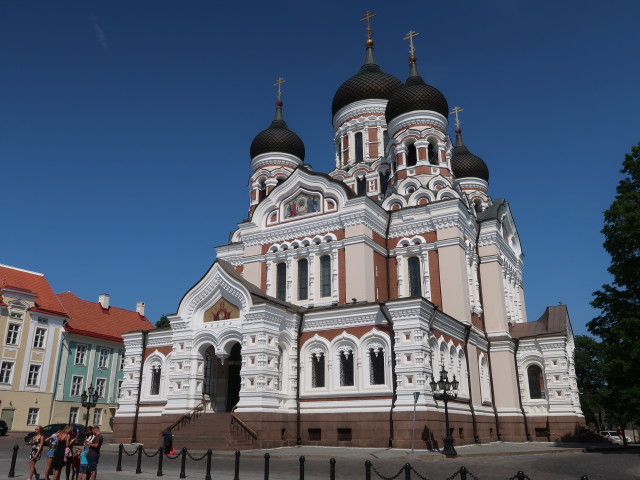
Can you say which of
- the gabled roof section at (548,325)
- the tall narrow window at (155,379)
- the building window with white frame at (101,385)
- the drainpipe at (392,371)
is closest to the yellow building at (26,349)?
the building window with white frame at (101,385)

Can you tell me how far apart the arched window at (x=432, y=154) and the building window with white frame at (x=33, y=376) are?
27.7 m

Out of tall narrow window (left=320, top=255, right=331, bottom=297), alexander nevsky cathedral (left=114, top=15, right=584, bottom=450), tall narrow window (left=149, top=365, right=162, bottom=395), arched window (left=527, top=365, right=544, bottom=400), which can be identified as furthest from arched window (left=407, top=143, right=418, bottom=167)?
tall narrow window (left=149, top=365, right=162, bottom=395)

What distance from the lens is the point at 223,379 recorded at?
2503 centimetres

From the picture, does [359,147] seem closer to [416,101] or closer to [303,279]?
[416,101]

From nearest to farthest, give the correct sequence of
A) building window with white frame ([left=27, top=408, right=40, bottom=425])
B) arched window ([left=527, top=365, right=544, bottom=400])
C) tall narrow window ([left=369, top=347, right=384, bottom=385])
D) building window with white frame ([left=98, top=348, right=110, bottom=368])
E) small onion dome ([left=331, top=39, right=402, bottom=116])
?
tall narrow window ([left=369, top=347, right=384, bottom=385]) < arched window ([left=527, top=365, right=544, bottom=400]) < building window with white frame ([left=27, top=408, right=40, bottom=425]) < small onion dome ([left=331, top=39, right=402, bottom=116]) < building window with white frame ([left=98, top=348, right=110, bottom=368])

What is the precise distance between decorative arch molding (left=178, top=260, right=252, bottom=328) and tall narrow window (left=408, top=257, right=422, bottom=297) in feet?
28.8

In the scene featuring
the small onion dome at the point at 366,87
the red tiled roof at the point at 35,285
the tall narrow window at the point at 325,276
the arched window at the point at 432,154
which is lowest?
the tall narrow window at the point at 325,276

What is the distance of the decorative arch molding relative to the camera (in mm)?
23062

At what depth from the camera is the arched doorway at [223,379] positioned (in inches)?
969

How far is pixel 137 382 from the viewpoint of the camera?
26250 mm

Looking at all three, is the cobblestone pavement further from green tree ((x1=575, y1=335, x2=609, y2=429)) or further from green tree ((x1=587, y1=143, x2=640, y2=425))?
green tree ((x1=575, y1=335, x2=609, y2=429))

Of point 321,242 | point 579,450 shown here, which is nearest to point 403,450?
point 579,450

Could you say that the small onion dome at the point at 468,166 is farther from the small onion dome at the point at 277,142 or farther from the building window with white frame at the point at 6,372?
the building window with white frame at the point at 6,372

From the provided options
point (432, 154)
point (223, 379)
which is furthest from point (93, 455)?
point (432, 154)
